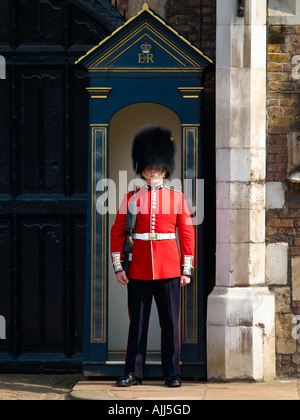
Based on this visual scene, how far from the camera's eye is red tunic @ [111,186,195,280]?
6613 mm

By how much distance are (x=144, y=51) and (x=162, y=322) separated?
1.97 metres

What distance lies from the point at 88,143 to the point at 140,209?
2.42 feet

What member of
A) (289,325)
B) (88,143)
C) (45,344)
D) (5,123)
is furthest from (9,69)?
(289,325)

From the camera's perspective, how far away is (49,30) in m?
7.46

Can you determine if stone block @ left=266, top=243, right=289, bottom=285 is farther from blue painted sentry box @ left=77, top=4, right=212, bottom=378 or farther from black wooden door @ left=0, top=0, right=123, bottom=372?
black wooden door @ left=0, top=0, right=123, bottom=372

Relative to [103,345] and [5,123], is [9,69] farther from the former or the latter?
[103,345]

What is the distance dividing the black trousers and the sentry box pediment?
61.1 inches

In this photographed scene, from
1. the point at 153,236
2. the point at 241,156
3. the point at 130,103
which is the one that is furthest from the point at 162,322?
the point at 130,103

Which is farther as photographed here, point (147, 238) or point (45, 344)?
point (45, 344)

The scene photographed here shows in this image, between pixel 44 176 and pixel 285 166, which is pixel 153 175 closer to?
pixel 285 166

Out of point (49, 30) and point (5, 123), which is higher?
point (49, 30)

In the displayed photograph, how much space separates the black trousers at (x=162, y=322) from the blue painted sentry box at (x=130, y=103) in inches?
7.0

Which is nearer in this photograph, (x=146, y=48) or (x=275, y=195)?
(x=146, y=48)

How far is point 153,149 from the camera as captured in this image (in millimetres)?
6691
